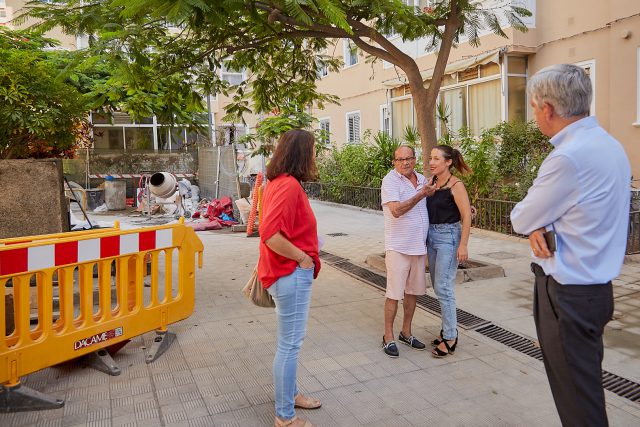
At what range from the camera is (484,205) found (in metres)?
10.4

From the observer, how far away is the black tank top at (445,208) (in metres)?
4.48

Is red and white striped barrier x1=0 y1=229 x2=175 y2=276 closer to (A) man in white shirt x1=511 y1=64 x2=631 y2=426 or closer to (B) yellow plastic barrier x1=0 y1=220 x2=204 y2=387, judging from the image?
(B) yellow plastic barrier x1=0 y1=220 x2=204 y2=387

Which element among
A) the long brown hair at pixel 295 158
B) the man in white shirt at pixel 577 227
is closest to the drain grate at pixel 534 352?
the man in white shirt at pixel 577 227

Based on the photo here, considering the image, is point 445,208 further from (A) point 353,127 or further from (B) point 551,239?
(A) point 353,127

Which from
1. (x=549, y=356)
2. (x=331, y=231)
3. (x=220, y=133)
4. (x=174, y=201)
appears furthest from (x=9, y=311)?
(x=220, y=133)

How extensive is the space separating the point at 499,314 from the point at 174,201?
1133 cm

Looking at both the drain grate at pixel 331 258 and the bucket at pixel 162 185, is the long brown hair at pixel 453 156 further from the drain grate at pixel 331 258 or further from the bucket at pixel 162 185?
the bucket at pixel 162 185

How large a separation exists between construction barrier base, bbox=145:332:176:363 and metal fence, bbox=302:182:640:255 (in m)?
4.60

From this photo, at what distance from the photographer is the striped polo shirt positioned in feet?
14.6

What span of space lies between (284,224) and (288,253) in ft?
0.54

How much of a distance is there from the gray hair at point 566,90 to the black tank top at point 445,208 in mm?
2148

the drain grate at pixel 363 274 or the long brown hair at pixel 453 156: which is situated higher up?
the long brown hair at pixel 453 156

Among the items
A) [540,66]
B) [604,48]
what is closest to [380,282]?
[604,48]

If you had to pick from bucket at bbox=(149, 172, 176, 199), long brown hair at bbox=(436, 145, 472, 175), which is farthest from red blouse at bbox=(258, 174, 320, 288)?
bucket at bbox=(149, 172, 176, 199)
